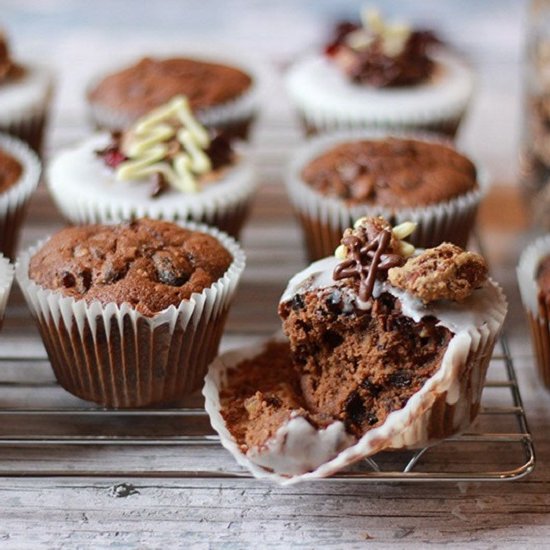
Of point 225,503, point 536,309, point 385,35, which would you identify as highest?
point 385,35

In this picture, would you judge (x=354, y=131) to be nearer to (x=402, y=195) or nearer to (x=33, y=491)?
(x=402, y=195)

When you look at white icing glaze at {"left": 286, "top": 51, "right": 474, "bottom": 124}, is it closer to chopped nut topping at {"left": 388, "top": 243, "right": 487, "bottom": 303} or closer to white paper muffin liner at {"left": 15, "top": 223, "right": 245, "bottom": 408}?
white paper muffin liner at {"left": 15, "top": 223, "right": 245, "bottom": 408}

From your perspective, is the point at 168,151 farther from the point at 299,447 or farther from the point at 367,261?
the point at 299,447

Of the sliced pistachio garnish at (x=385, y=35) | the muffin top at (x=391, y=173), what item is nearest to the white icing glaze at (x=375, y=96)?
the sliced pistachio garnish at (x=385, y=35)

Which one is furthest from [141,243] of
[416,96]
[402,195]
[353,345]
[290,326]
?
[416,96]

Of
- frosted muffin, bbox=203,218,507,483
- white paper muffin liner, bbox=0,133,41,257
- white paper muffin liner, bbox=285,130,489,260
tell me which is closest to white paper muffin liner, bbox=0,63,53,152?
white paper muffin liner, bbox=0,133,41,257

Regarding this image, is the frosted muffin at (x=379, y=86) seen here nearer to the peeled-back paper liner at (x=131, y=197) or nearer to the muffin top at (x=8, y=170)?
the peeled-back paper liner at (x=131, y=197)

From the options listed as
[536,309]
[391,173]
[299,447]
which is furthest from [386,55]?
[299,447]
